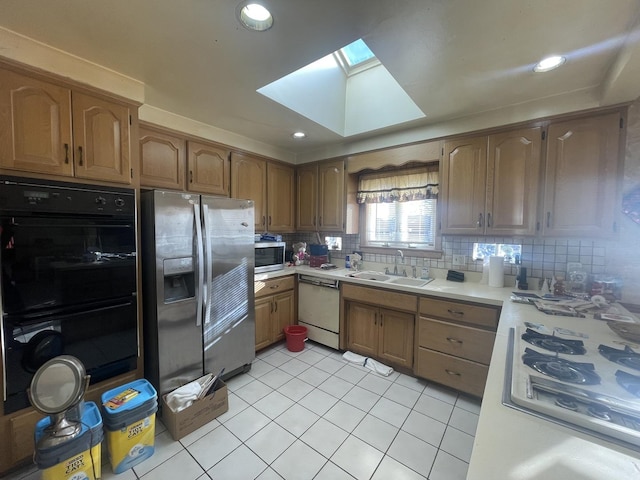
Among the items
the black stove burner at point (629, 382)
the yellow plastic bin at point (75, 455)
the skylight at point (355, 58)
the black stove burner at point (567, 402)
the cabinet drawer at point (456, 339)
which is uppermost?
the skylight at point (355, 58)

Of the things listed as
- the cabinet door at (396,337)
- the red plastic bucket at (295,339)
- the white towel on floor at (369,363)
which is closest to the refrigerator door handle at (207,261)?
the red plastic bucket at (295,339)

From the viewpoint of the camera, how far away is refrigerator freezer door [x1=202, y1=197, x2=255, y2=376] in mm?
2121

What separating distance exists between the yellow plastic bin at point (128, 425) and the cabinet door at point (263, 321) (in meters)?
1.18

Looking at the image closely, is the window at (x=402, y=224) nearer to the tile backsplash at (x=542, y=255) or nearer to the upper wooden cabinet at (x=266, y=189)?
the tile backsplash at (x=542, y=255)

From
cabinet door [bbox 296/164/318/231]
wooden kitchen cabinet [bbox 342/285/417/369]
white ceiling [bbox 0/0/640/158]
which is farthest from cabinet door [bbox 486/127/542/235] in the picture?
cabinet door [bbox 296/164/318/231]

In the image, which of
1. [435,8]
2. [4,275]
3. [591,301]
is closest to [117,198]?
[4,275]

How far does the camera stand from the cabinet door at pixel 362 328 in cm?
260

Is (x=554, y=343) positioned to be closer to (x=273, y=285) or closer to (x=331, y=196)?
(x=273, y=285)

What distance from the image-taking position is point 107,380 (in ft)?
5.65

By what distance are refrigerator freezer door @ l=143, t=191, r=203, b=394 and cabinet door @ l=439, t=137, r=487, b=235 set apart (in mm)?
2206

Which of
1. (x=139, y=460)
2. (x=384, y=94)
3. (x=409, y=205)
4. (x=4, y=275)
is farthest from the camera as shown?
(x=409, y=205)

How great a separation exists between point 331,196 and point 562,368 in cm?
258

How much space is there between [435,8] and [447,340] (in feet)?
7.19

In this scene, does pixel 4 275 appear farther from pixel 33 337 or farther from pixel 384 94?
pixel 384 94
